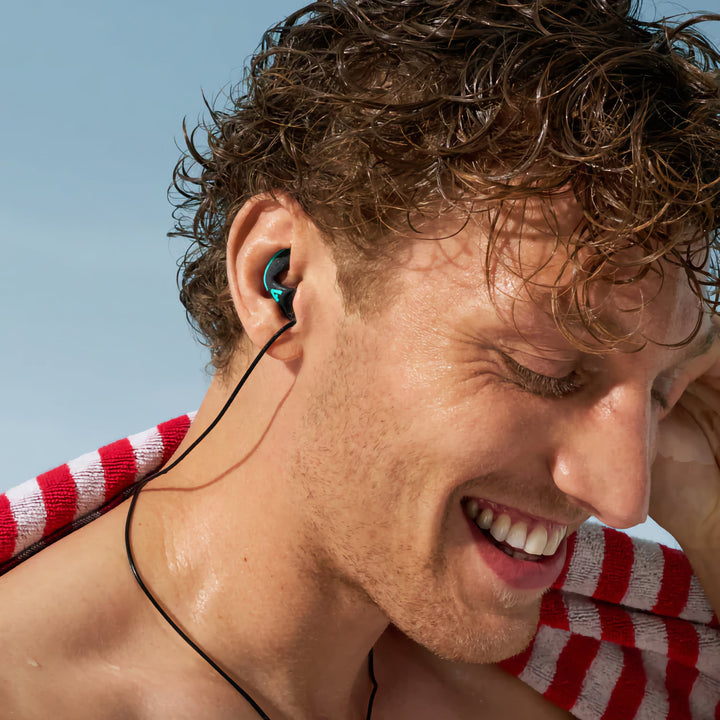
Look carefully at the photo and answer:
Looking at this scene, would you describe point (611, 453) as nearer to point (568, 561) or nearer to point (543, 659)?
point (568, 561)

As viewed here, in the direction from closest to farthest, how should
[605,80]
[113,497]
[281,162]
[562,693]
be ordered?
[605,80], [281,162], [113,497], [562,693]

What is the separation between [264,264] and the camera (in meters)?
1.51

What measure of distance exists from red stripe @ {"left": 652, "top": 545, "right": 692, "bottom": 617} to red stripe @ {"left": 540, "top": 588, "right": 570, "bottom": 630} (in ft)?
0.66

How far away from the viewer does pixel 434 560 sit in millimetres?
1449

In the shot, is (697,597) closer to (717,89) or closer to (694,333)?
(694,333)

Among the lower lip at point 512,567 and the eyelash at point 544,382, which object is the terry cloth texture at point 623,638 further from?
the eyelash at point 544,382

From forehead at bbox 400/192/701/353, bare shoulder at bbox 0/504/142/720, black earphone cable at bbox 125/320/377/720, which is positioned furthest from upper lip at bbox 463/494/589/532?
bare shoulder at bbox 0/504/142/720

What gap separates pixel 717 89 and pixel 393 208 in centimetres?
51

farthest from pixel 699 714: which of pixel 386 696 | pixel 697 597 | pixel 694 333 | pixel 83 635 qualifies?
pixel 83 635

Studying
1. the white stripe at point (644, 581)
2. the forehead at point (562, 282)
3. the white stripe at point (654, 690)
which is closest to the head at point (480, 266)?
the forehead at point (562, 282)

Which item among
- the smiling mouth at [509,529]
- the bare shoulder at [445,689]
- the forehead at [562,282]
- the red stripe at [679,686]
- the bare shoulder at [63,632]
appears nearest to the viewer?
the forehead at [562,282]

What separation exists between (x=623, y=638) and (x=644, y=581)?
0.13 meters

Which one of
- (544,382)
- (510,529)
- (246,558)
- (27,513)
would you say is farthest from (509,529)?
(27,513)

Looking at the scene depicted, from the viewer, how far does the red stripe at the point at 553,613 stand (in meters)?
1.95
